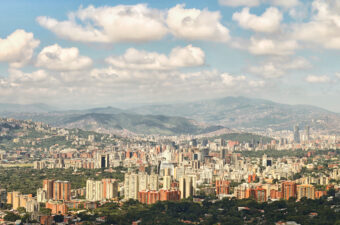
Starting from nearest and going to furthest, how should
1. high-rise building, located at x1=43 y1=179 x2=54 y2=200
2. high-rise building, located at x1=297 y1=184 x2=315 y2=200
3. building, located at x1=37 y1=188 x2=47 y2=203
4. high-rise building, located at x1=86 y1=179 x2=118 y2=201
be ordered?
high-rise building, located at x1=297 y1=184 x2=315 y2=200 < building, located at x1=37 y1=188 x2=47 y2=203 < high-rise building, located at x1=43 y1=179 x2=54 y2=200 < high-rise building, located at x1=86 y1=179 x2=118 y2=201

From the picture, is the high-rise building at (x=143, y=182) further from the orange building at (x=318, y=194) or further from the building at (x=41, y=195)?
the orange building at (x=318, y=194)

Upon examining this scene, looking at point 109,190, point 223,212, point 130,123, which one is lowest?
point 223,212

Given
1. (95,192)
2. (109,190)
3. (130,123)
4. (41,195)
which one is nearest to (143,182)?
(109,190)

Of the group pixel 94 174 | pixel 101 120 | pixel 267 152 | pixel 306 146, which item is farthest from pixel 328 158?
pixel 101 120

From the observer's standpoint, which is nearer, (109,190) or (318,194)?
(318,194)

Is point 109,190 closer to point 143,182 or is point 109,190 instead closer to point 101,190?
point 101,190

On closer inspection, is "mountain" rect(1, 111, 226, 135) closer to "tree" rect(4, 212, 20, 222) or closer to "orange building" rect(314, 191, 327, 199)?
"orange building" rect(314, 191, 327, 199)

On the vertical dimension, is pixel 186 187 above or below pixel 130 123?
below

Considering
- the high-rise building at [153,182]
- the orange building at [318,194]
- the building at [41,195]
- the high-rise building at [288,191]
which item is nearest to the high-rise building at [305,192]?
the orange building at [318,194]

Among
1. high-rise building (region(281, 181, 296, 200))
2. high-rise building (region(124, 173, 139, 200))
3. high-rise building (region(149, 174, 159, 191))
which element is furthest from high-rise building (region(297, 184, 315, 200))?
high-rise building (region(124, 173, 139, 200))

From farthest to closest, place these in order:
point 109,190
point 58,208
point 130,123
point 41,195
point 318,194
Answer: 1. point 130,123
2. point 109,190
3. point 41,195
4. point 318,194
5. point 58,208

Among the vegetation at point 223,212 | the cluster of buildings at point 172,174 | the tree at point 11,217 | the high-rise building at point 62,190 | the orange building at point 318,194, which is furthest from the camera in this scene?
the high-rise building at point 62,190
